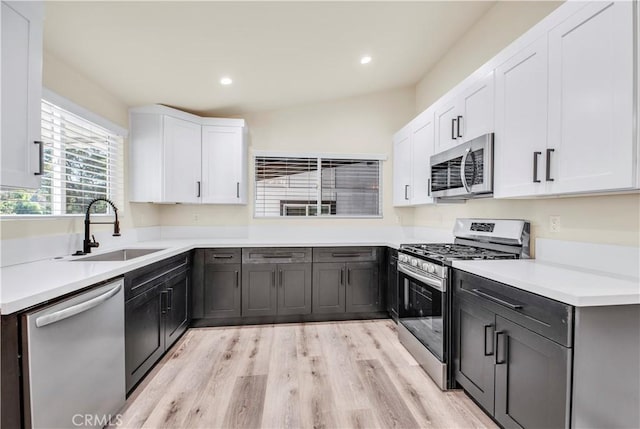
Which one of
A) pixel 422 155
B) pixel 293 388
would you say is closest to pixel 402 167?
pixel 422 155

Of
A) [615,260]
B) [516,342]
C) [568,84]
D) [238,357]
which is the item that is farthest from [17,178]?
[615,260]

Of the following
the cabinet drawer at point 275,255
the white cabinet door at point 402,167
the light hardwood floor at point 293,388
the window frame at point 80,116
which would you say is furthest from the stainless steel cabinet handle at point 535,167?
the window frame at point 80,116

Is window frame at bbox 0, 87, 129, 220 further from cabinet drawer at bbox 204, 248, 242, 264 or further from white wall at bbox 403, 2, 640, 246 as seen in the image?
white wall at bbox 403, 2, 640, 246

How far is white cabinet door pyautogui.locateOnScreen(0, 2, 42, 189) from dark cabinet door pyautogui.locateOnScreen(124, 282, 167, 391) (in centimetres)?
95

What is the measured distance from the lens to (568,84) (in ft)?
5.01

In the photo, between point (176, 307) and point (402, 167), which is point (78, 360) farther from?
point (402, 167)

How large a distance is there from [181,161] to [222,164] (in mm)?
452

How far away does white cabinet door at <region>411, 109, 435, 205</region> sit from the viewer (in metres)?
3.01

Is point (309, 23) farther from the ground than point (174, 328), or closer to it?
farther from the ground

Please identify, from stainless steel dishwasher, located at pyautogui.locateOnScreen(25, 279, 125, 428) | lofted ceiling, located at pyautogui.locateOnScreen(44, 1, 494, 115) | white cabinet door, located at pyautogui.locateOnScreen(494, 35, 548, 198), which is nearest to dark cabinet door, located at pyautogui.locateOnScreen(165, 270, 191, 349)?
stainless steel dishwasher, located at pyautogui.locateOnScreen(25, 279, 125, 428)

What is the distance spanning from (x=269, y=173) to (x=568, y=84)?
125 inches

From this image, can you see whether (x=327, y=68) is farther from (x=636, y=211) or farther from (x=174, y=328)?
(x=174, y=328)

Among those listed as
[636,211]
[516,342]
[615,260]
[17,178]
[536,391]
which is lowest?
[536,391]

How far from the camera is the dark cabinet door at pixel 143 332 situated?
1928 millimetres
